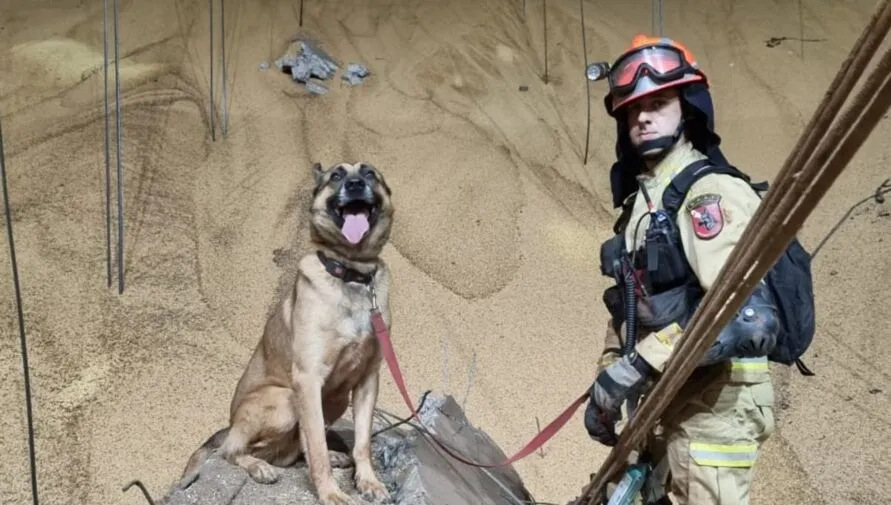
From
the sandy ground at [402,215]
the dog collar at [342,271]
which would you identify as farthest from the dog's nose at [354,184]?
the sandy ground at [402,215]

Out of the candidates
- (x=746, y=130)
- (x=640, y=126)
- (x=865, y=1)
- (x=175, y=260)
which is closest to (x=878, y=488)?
(x=640, y=126)

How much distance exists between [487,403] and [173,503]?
2.50 m

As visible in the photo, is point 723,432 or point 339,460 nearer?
point 723,432

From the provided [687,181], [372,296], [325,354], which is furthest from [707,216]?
[325,354]

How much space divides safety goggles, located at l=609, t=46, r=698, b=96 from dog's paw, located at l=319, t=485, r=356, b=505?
62.7 inches

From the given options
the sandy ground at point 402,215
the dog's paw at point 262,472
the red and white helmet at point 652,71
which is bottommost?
the sandy ground at point 402,215

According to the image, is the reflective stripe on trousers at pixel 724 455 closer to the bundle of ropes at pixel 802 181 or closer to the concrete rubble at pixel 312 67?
the bundle of ropes at pixel 802 181

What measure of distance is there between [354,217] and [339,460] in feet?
3.06

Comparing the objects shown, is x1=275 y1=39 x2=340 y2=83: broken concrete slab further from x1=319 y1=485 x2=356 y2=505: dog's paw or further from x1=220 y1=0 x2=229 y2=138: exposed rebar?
x1=319 y1=485 x2=356 y2=505: dog's paw

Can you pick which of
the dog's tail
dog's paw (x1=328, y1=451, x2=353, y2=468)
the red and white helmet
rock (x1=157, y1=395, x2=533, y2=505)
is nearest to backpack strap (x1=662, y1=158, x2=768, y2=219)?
the red and white helmet

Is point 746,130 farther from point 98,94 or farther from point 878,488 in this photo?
point 98,94

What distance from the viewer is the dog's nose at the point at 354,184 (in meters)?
2.86

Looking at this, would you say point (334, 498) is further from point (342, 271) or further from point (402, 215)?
point (402, 215)

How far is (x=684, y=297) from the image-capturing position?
235cm
